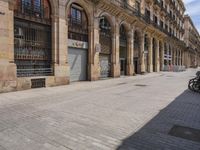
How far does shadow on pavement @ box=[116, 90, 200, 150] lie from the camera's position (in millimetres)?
4188

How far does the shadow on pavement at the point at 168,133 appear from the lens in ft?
13.7

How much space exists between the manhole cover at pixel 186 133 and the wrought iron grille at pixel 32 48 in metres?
9.66

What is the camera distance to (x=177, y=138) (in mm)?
4633

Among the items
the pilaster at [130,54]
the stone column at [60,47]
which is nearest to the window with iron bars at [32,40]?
the stone column at [60,47]

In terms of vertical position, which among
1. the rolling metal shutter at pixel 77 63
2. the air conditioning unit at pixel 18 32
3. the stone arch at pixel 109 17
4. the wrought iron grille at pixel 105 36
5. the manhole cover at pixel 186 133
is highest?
the stone arch at pixel 109 17

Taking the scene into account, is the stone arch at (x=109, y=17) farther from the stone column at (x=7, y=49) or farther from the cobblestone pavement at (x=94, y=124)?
the cobblestone pavement at (x=94, y=124)

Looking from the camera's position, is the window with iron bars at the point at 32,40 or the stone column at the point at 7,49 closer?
the stone column at the point at 7,49

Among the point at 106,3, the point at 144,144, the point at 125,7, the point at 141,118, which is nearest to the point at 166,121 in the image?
the point at 141,118

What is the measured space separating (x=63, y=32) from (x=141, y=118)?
10214 mm

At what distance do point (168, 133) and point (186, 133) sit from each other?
1.50 feet

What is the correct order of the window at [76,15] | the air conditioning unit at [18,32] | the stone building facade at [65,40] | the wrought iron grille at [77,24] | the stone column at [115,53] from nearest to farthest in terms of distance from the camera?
the stone building facade at [65,40] → the air conditioning unit at [18,32] → the wrought iron grille at [77,24] → the window at [76,15] → the stone column at [115,53]

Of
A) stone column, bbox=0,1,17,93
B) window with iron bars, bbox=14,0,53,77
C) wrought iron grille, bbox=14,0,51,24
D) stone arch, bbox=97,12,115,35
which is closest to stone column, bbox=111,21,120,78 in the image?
stone arch, bbox=97,12,115,35

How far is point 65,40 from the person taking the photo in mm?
14797

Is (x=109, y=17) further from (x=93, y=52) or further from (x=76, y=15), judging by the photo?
(x=93, y=52)
